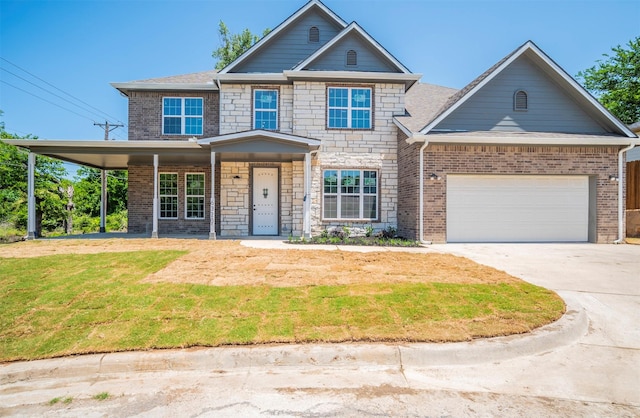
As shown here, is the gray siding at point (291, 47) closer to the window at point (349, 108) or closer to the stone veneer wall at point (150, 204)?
the window at point (349, 108)

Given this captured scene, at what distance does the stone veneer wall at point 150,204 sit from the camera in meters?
15.0

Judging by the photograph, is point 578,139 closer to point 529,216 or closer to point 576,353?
point 529,216

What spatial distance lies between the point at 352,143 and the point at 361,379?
1124cm

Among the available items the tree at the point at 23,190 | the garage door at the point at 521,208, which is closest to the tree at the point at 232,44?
the tree at the point at 23,190

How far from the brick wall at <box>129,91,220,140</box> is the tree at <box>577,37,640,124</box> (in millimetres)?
28267

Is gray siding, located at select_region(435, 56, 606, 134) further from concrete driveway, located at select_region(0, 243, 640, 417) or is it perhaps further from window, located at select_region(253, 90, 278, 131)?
concrete driveway, located at select_region(0, 243, 640, 417)

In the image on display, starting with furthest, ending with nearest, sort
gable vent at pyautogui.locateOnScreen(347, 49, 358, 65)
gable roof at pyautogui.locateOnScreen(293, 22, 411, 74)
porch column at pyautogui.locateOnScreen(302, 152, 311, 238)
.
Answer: gable vent at pyautogui.locateOnScreen(347, 49, 358, 65) < gable roof at pyautogui.locateOnScreen(293, 22, 411, 74) < porch column at pyautogui.locateOnScreen(302, 152, 311, 238)

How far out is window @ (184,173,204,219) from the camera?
1512cm

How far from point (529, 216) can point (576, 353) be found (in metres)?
9.93

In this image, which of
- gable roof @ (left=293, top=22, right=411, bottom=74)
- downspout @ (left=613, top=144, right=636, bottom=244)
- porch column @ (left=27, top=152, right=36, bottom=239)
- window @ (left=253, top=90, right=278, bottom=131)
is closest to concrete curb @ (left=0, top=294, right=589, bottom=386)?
porch column @ (left=27, top=152, right=36, bottom=239)

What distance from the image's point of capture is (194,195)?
15148mm

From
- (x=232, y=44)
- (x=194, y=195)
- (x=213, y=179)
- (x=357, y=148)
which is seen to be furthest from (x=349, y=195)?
(x=232, y=44)

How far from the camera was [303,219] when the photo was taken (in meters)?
13.4

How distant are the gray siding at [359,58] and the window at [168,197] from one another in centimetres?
753
